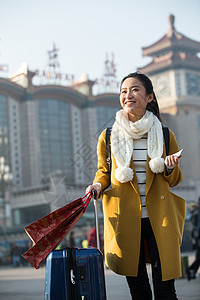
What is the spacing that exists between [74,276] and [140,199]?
617 millimetres

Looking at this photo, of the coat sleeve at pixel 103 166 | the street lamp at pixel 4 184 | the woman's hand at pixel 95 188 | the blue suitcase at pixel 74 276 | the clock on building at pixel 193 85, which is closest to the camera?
the blue suitcase at pixel 74 276

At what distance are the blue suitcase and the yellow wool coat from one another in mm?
194

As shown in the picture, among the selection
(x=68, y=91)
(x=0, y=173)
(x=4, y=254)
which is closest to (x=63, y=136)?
(x=68, y=91)

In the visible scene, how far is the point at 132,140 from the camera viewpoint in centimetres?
341

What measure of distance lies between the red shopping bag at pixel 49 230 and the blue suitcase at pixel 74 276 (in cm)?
9

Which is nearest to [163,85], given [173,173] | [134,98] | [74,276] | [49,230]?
[134,98]

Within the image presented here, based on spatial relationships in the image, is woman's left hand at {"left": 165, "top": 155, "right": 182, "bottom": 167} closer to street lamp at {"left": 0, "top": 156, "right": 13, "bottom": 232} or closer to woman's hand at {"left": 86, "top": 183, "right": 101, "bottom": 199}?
woman's hand at {"left": 86, "top": 183, "right": 101, "bottom": 199}

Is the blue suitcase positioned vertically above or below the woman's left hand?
below

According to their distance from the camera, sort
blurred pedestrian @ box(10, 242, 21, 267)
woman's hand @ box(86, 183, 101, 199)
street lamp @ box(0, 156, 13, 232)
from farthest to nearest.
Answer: street lamp @ box(0, 156, 13, 232) → blurred pedestrian @ box(10, 242, 21, 267) → woman's hand @ box(86, 183, 101, 199)

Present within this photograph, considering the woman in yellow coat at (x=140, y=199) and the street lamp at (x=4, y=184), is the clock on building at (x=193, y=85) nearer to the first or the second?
the street lamp at (x=4, y=184)

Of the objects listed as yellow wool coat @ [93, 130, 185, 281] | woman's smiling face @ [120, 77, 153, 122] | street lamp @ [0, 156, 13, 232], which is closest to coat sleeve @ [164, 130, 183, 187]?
yellow wool coat @ [93, 130, 185, 281]

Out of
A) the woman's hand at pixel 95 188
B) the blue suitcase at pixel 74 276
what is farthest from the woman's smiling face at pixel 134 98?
the blue suitcase at pixel 74 276

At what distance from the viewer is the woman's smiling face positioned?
343cm

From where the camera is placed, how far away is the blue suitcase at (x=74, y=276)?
300 centimetres
